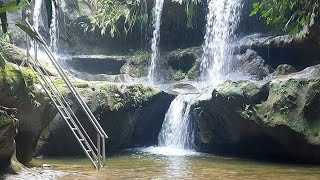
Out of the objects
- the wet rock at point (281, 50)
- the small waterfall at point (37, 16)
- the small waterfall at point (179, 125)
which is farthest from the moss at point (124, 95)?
the small waterfall at point (37, 16)

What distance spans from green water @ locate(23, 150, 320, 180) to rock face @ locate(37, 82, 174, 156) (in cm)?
114

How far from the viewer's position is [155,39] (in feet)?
62.5

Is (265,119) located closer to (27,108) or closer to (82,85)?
(82,85)

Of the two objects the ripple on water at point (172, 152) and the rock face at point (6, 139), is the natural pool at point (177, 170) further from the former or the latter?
the ripple on water at point (172, 152)

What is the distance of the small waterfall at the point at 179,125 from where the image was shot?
13914 millimetres

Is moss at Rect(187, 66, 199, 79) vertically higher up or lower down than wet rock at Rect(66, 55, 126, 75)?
lower down

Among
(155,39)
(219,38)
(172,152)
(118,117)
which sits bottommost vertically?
(172,152)

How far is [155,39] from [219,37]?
3.05 metres

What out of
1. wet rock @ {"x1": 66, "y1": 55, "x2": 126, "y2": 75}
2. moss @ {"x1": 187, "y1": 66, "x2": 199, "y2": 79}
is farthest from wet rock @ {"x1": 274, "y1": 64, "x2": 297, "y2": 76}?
wet rock @ {"x1": 66, "y1": 55, "x2": 126, "y2": 75}

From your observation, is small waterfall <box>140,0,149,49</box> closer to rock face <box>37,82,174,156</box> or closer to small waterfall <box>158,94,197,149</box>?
rock face <box>37,82,174,156</box>

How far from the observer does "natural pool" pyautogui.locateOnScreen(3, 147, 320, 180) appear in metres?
6.99

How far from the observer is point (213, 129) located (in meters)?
13.1

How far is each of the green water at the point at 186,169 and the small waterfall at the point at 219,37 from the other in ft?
23.3

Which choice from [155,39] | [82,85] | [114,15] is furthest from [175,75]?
[82,85]
